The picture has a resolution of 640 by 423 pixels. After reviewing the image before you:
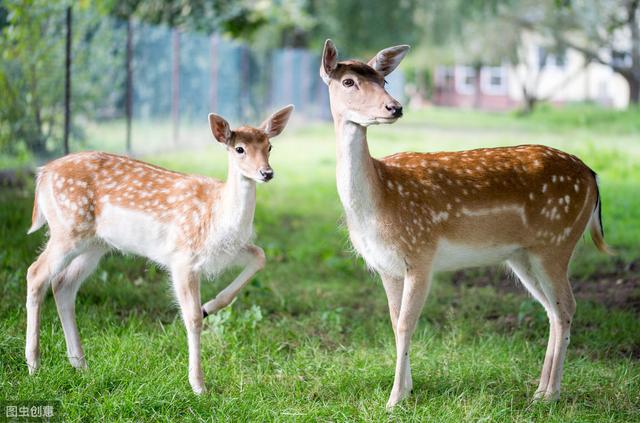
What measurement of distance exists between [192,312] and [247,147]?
0.93 metres

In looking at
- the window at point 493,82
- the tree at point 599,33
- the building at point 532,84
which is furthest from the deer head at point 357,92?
the window at point 493,82

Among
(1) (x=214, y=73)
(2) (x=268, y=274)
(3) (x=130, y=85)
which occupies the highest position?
(3) (x=130, y=85)

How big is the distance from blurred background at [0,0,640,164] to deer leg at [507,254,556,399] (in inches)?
155

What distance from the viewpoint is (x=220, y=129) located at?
15.3 feet

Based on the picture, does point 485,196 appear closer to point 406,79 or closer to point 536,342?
point 536,342

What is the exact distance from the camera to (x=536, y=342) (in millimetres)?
5633

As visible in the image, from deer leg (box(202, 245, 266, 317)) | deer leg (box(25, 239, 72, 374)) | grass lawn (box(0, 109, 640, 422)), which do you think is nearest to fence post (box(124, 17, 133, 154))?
grass lawn (box(0, 109, 640, 422))

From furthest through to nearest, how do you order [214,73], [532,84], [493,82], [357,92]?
[493,82]
[532,84]
[214,73]
[357,92]

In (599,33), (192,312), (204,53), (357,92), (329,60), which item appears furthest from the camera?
(599,33)

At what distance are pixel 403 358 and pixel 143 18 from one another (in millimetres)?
11786

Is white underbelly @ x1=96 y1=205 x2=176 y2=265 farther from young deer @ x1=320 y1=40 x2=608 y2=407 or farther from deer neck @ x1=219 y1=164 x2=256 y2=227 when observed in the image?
young deer @ x1=320 y1=40 x2=608 y2=407

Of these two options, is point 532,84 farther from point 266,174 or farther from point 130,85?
point 266,174

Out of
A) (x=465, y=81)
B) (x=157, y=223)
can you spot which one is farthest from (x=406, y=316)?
(x=465, y=81)

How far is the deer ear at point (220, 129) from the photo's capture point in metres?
4.61
